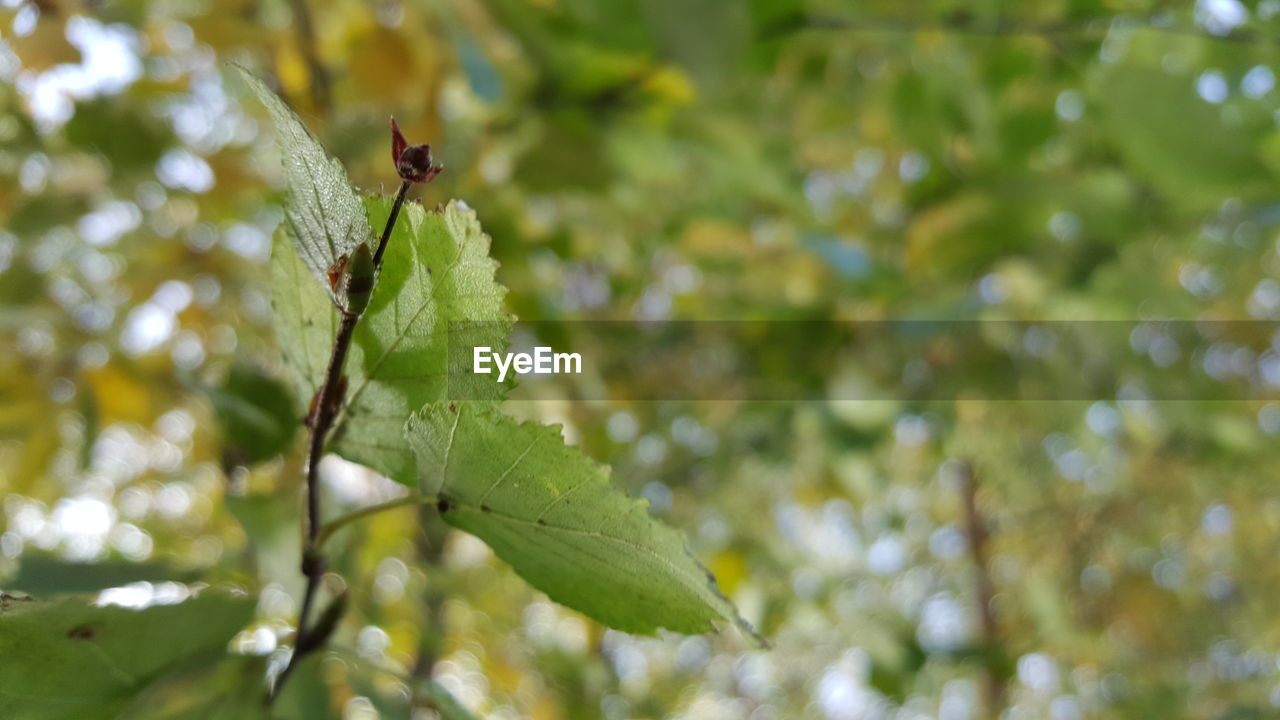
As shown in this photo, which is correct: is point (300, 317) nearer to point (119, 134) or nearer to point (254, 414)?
point (254, 414)

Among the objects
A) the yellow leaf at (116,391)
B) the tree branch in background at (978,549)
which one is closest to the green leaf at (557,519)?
the yellow leaf at (116,391)

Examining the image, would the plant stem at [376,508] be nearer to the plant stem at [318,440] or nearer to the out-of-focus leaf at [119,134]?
the plant stem at [318,440]

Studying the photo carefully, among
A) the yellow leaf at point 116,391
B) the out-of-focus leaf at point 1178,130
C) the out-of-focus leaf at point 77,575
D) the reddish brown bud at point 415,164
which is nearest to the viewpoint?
the reddish brown bud at point 415,164

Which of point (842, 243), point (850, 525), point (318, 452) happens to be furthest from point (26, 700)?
point (850, 525)

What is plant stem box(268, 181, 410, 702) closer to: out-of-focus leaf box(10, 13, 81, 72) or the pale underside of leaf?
the pale underside of leaf

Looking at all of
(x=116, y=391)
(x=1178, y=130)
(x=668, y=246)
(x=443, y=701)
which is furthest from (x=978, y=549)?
(x=443, y=701)

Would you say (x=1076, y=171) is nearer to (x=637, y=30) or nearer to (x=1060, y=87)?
(x=1060, y=87)

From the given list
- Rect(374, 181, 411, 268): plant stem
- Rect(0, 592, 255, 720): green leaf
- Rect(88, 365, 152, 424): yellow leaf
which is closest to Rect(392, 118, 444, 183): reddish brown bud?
Rect(374, 181, 411, 268): plant stem
